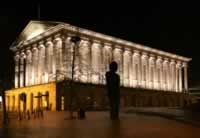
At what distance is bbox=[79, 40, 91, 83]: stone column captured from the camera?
71812 mm

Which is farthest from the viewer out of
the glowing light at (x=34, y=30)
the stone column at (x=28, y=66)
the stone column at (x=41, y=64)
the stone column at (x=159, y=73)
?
the stone column at (x=159, y=73)

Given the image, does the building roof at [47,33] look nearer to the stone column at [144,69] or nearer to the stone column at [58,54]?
the stone column at [144,69]

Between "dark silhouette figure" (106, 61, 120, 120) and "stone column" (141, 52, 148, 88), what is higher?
"stone column" (141, 52, 148, 88)

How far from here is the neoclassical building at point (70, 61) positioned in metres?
68.5

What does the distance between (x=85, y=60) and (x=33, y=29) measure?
14.6 meters

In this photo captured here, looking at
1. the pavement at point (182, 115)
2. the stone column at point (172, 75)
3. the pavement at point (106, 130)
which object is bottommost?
the pavement at point (182, 115)

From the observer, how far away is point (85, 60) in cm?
7362

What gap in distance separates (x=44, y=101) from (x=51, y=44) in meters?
12.1

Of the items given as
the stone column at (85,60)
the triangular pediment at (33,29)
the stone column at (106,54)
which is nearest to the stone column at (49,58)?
the triangular pediment at (33,29)

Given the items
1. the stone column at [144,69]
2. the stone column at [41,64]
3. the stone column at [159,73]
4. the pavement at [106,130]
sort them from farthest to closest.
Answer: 1. the stone column at [159,73]
2. the stone column at [144,69]
3. the stone column at [41,64]
4. the pavement at [106,130]

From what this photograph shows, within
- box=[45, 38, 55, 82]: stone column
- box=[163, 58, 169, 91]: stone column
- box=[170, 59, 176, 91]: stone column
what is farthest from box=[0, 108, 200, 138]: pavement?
box=[170, 59, 176, 91]: stone column

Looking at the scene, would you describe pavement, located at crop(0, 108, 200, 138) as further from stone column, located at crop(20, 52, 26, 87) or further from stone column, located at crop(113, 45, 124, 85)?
stone column, located at crop(20, 52, 26, 87)

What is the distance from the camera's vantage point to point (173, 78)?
10025 centimetres

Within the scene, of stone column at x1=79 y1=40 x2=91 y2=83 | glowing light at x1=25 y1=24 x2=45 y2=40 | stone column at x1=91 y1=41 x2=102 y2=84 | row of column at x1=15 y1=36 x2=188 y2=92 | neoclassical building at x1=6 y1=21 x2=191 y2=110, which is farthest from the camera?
glowing light at x1=25 y1=24 x2=45 y2=40
